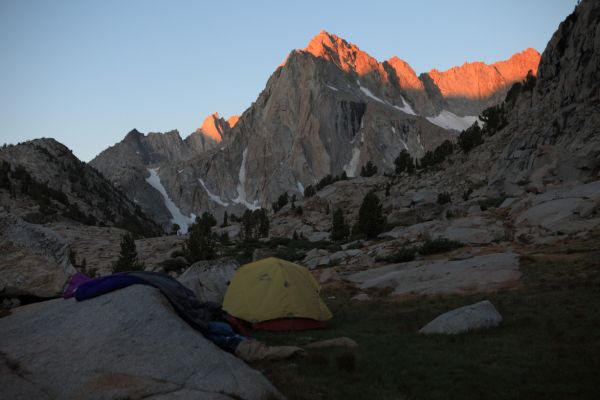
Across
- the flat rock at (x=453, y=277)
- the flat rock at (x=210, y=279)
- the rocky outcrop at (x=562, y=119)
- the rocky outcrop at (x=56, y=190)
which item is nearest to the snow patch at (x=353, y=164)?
the rocky outcrop at (x=56, y=190)

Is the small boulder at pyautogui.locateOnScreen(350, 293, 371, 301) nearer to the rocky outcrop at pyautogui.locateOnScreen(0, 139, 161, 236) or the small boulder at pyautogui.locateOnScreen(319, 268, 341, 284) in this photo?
the small boulder at pyautogui.locateOnScreen(319, 268, 341, 284)

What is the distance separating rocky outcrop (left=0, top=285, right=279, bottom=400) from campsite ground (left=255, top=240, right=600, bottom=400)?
1.58m

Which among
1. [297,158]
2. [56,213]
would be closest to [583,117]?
[56,213]

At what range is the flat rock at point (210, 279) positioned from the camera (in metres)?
20.1

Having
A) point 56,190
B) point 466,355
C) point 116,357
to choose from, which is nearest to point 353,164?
point 56,190

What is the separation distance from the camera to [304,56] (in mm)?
199125

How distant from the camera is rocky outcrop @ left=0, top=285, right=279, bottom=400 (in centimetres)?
781

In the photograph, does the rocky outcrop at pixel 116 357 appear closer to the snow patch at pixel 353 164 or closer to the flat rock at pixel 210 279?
the flat rock at pixel 210 279

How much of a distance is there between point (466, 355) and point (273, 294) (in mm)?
7272

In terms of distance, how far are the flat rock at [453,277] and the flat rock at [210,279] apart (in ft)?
22.9

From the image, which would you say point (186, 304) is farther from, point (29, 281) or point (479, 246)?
point (479, 246)

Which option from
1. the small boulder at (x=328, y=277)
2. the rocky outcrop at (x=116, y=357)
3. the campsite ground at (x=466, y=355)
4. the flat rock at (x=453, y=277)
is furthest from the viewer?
the small boulder at (x=328, y=277)

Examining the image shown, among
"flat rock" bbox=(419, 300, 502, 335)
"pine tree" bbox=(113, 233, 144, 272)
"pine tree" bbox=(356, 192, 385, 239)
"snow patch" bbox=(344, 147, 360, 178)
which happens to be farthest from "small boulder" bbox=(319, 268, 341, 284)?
"snow patch" bbox=(344, 147, 360, 178)

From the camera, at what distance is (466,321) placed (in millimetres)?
13648
